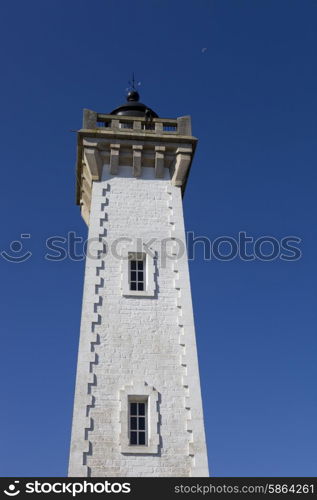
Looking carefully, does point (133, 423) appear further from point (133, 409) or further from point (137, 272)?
point (137, 272)

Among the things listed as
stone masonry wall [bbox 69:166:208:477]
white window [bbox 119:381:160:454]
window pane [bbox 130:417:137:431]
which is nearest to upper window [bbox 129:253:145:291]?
stone masonry wall [bbox 69:166:208:477]

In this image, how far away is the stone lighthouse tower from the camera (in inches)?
620

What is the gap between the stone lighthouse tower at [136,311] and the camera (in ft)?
51.7

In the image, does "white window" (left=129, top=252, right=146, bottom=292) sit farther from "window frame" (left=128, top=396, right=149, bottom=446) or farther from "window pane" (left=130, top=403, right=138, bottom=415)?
"window pane" (left=130, top=403, right=138, bottom=415)

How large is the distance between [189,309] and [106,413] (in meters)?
3.74

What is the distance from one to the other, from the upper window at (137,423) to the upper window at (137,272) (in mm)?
3400

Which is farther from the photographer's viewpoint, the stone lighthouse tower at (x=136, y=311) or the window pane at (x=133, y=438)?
the window pane at (x=133, y=438)

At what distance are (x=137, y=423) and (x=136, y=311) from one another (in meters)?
3.09

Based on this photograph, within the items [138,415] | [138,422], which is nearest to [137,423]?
[138,422]

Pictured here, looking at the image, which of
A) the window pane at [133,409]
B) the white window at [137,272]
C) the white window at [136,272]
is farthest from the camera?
the white window at [137,272]

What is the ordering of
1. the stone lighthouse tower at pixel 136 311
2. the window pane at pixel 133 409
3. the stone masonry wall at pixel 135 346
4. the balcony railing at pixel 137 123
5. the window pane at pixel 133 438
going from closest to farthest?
the stone masonry wall at pixel 135 346 → the stone lighthouse tower at pixel 136 311 → the window pane at pixel 133 438 → the window pane at pixel 133 409 → the balcony railing at pixel 137 123

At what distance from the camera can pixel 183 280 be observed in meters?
18.4

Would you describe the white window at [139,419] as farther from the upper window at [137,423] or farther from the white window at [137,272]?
the white window at [137,272]

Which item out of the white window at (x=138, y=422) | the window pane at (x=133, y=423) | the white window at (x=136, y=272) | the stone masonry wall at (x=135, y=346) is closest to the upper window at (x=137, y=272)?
the white window at (x=136, y=272)
